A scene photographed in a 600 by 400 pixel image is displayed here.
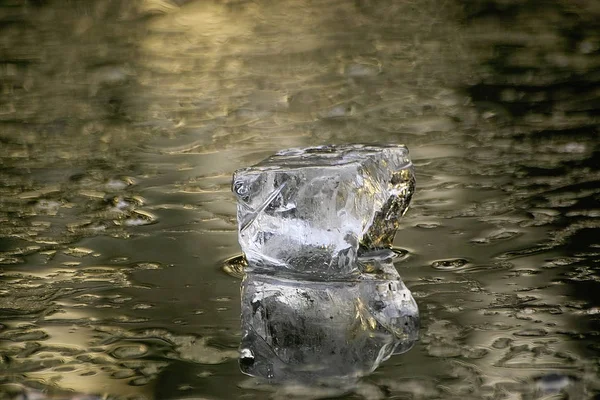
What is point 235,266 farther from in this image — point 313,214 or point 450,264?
point 450,264

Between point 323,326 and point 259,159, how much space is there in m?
0.91

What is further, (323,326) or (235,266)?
(235,266)

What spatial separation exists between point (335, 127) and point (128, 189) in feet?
2.04

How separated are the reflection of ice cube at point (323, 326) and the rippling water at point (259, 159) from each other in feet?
0.09

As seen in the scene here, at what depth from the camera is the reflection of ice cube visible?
107 cm

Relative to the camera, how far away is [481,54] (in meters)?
3.08

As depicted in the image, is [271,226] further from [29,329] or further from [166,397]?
[166,397]

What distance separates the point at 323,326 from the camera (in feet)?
3.94

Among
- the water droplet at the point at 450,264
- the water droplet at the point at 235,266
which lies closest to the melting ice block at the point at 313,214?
the water droplet at the point at 235,266

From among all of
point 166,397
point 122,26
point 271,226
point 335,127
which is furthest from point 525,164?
point 122,26

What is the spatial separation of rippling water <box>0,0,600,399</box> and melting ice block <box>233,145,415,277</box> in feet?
0.22

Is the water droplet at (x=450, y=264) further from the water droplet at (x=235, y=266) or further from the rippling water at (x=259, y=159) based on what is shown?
the water droplet at (x=235, y=266)

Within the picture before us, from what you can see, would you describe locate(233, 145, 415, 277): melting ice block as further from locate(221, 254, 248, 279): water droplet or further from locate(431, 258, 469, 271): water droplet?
locate(431, 258, 469, 271): water droplet

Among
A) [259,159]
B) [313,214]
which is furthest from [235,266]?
[259,159]
